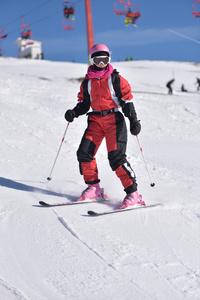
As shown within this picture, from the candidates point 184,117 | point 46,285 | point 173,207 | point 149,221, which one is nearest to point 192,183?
point 173,207

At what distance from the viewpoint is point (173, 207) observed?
353cm

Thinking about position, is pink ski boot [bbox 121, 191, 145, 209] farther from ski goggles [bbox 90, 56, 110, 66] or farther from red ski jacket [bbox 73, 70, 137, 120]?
ski goggles [bbox 90, 56, 110, 66]

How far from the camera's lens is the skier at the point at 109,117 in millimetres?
3588

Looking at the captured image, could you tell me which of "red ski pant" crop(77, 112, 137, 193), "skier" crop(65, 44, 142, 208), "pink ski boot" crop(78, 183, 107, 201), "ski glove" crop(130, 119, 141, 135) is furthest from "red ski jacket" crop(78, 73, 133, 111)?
"pink ski boot" crop(78, 183, 107, 201)

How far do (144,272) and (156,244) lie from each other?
450 mm

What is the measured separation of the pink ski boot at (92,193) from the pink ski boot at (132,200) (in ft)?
1.28

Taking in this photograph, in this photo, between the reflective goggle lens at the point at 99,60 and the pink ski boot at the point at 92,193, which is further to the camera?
the pink ski boot at the point at 92,193

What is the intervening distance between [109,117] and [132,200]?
85 cm

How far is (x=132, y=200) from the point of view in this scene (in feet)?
11.7

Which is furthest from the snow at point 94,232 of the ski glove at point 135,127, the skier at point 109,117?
the ski glove at point 135,127

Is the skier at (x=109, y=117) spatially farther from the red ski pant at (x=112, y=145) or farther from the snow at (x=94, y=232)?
the snow at (x=94, y=232)

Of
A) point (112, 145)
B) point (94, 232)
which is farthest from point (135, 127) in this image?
point (94, 232)

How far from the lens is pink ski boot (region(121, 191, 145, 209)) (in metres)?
3.53

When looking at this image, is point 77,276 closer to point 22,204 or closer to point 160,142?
point 22,204
